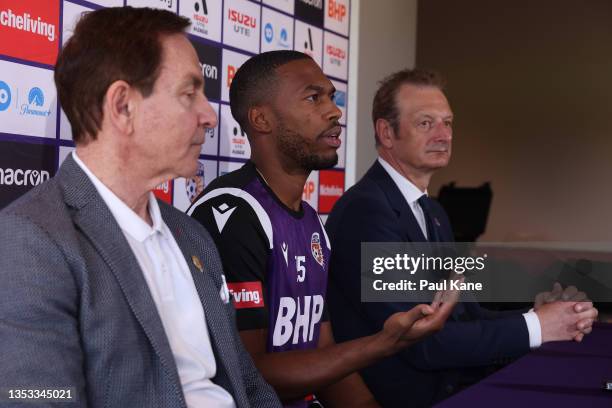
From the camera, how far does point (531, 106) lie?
8523 millimetres

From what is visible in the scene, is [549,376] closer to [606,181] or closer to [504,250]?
[504,250]

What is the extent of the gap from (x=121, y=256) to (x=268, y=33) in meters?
2.13

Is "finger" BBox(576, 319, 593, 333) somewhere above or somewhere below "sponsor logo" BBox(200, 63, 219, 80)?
below

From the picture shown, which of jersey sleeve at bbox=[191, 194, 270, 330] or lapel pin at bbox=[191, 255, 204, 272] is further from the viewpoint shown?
jersey sleeve at bbox=[191, 194, 270, 330]

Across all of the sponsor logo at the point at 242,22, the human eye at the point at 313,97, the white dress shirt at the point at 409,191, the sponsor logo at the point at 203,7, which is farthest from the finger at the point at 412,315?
the sponsor logo at the point at 242,22

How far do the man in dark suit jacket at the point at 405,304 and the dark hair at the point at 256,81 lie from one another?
415mm

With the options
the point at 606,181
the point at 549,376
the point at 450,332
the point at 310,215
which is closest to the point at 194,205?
the point at 310,215

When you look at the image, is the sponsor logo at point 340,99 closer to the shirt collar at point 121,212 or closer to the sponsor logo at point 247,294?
the sponsor logo at point 247,294

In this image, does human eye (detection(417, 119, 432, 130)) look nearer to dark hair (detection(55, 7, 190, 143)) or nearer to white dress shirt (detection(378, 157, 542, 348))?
white dress shirt (detection(378, 157, 542, 348))

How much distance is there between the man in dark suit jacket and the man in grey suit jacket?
676 mm

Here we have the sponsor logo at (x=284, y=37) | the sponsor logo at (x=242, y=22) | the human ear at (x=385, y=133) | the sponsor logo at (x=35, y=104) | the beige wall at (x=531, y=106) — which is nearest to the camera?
the sponsor logo at (x=35, y=104)

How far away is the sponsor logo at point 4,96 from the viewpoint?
185cm

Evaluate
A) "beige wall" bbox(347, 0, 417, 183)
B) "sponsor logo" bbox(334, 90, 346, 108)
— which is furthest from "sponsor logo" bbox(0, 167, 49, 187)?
"beige wall" bbox(347, 0, 417, 183)

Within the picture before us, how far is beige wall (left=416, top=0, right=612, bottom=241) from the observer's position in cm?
814
